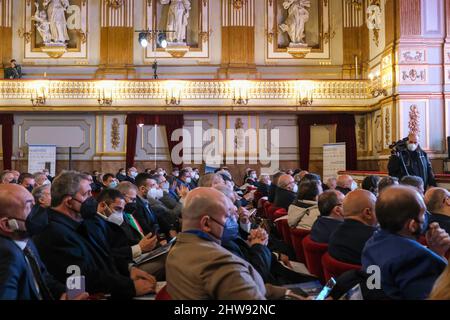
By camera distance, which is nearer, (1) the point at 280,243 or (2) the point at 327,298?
(2) the point at 327,298

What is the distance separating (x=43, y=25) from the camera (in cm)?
1550

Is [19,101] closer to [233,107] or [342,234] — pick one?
[233,107]

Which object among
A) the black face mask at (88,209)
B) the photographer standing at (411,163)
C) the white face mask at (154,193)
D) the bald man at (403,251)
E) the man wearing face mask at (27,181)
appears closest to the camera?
the bald man at (403,251)

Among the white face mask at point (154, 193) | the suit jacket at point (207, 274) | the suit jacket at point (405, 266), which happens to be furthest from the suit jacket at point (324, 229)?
the white face mask at point (154, 193)

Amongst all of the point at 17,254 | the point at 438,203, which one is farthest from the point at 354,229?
the point at 17,254

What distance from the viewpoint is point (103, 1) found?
15617mm

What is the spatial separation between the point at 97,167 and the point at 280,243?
11087 millimetres

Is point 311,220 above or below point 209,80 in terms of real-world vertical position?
below

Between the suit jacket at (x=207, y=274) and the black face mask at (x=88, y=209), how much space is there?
1.30 metres

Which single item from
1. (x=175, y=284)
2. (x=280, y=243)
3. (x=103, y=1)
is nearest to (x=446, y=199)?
(x=280, y=243)

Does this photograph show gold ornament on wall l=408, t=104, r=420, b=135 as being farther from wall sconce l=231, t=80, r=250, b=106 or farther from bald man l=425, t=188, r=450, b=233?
bald man l=425, t=188, r=450, b=233

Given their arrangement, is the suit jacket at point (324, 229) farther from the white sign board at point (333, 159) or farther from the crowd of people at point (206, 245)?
the white sign board at point (333, 159)

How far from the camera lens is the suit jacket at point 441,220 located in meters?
3.45

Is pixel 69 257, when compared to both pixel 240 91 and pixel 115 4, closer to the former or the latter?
pixel 240 91
